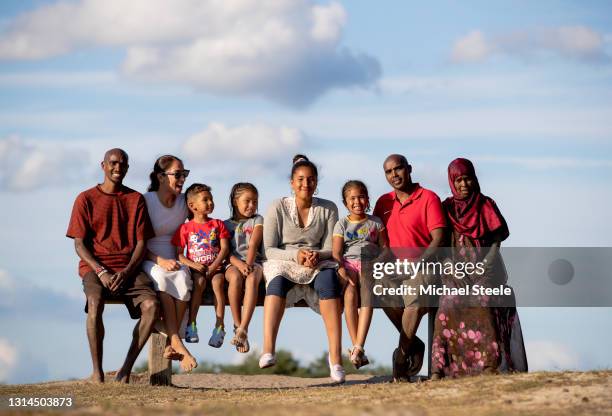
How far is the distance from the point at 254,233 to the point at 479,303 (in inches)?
103

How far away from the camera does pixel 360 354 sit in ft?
33.8

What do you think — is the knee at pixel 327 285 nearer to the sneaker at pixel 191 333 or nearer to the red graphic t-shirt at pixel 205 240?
the red graphic t-shirt at pixel 205 240

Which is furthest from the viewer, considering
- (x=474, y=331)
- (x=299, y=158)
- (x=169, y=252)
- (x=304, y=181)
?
(x=299, y=158)

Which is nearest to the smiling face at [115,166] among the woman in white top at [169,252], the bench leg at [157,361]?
the woman in white top at [169,252]

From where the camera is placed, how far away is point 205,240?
10.9m

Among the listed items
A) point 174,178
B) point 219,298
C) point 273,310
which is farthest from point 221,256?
point 174,178

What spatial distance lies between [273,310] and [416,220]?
72.9 inches

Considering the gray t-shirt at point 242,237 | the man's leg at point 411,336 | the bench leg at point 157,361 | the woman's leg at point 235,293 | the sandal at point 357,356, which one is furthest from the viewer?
the bench leg at point 157,361

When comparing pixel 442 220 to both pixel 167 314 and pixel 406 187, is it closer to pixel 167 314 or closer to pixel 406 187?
pixel 406 187

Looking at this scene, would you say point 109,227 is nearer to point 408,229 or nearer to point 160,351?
point 160,351

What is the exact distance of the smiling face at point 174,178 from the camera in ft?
36.9

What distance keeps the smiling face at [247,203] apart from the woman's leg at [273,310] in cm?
96

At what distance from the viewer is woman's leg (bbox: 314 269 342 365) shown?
34.3ft

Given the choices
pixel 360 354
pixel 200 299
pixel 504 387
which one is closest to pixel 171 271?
pixel 200 299
